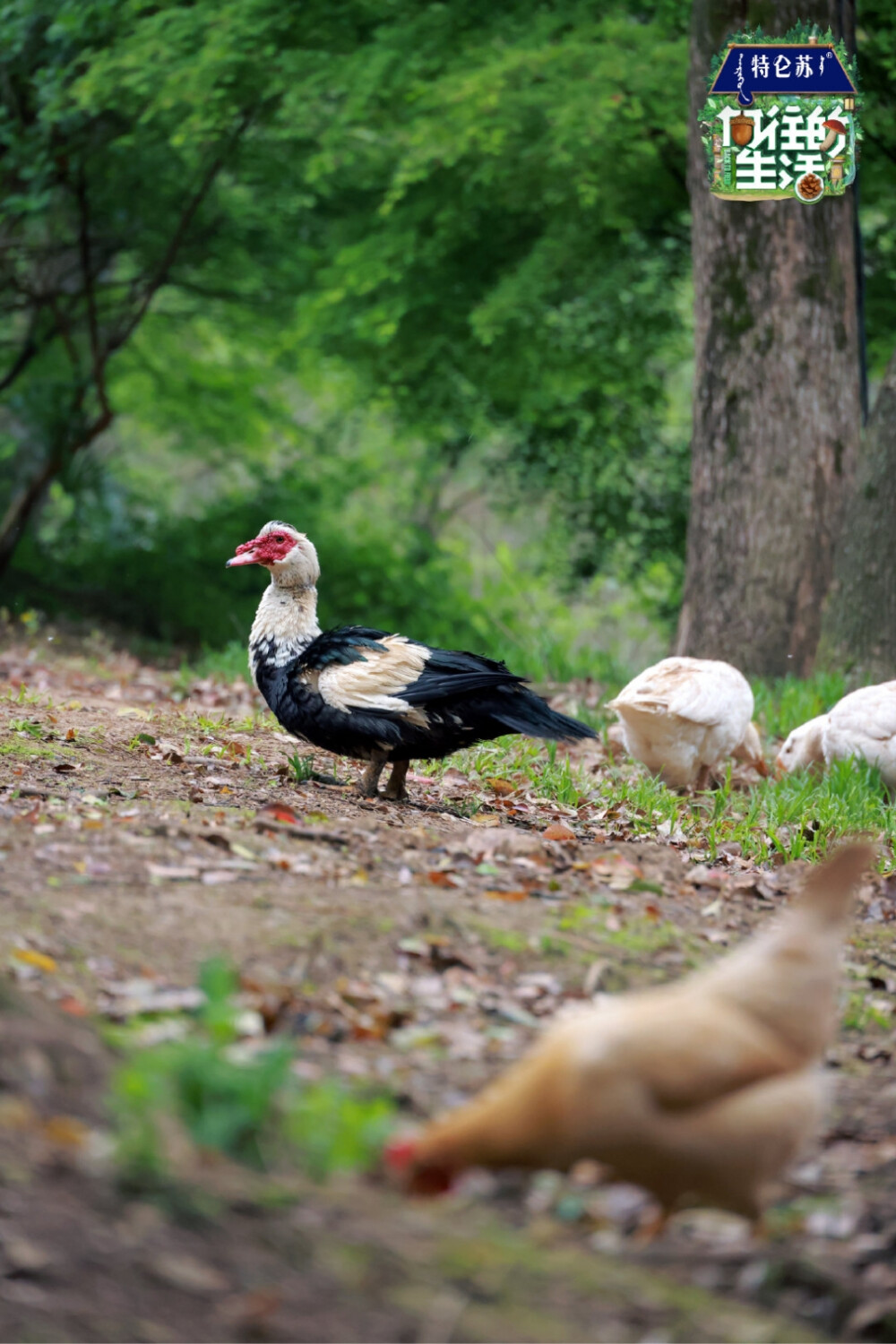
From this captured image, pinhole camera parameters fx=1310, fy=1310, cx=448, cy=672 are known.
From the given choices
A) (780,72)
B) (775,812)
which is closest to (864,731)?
(775,812)

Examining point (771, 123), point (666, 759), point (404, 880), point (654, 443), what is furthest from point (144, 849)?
point (654, 443)

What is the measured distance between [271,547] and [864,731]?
299 centimetres

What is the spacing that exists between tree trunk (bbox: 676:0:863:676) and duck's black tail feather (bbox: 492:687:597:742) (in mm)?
3667

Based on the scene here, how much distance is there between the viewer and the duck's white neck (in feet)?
18.9

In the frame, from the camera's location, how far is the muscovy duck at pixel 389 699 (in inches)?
210

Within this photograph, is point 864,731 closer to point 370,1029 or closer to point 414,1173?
point 370,1029

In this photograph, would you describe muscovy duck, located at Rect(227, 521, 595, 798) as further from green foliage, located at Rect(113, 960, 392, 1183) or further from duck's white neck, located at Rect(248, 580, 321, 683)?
green foliage, located at Rect(113, 960, 392, 1183)

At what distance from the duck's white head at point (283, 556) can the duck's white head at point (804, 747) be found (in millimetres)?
2621

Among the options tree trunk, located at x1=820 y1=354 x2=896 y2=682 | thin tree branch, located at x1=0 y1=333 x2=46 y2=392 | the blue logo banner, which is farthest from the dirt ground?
thin tree branch, located at x1=0 y1=333 x2=46 y2=392

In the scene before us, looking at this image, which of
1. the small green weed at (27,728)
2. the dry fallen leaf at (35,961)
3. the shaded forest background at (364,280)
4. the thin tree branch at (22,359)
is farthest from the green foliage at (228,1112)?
the thin tree branch at (22,359)

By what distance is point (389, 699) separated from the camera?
5.32m

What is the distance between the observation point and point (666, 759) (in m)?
6.50

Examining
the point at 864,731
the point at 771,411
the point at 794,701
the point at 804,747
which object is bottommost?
the point at 794,701

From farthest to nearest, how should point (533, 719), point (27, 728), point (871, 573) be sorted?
point (871, 573) < point (27, 728) < point (533, 719)
